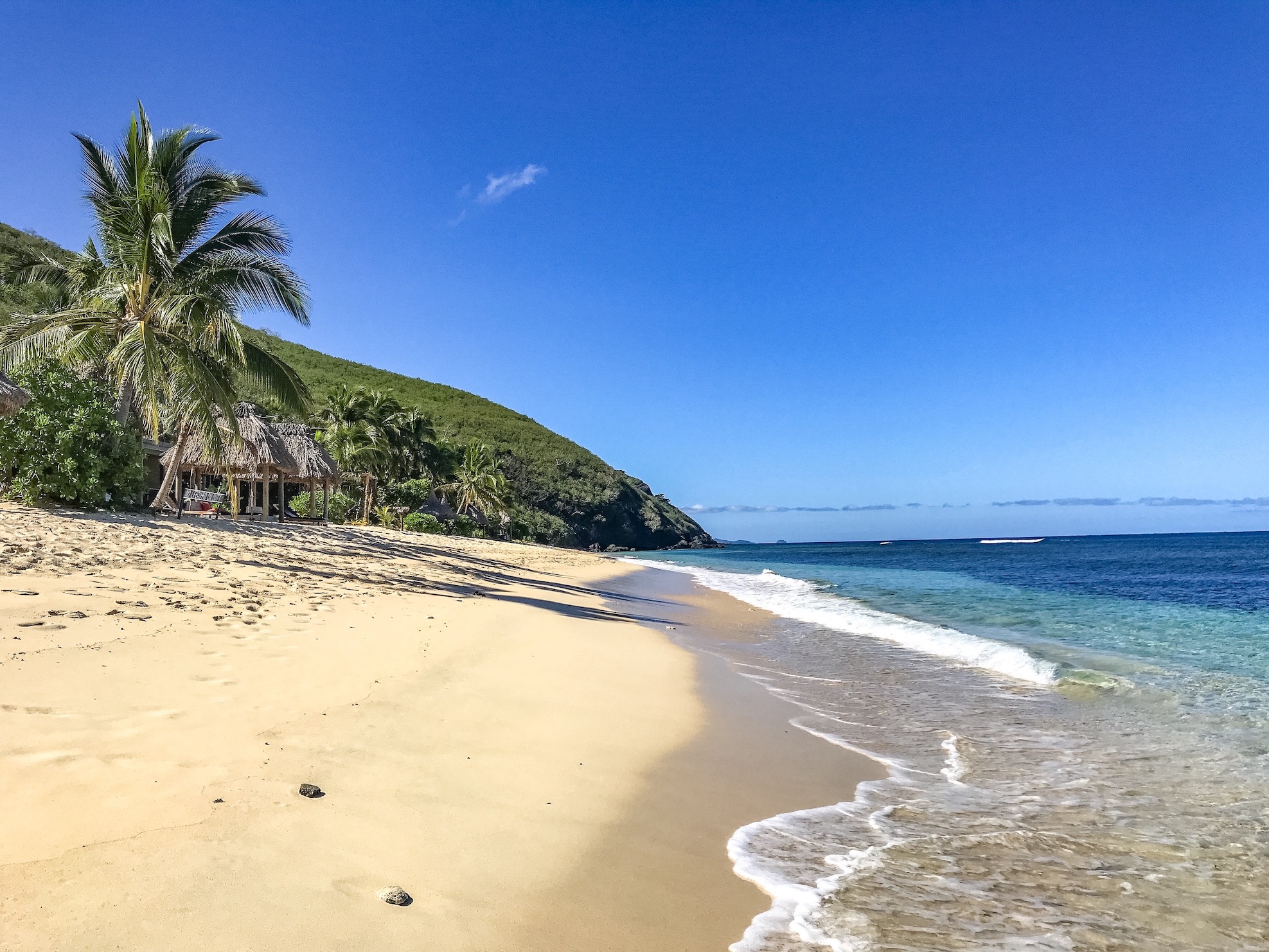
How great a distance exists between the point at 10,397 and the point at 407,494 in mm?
24044

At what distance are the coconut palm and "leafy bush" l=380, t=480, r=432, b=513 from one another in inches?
328

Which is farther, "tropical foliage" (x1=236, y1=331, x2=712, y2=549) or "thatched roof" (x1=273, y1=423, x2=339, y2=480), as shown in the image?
"tropical foliage" (x1=236, y1=331, x2=712, y2=549)

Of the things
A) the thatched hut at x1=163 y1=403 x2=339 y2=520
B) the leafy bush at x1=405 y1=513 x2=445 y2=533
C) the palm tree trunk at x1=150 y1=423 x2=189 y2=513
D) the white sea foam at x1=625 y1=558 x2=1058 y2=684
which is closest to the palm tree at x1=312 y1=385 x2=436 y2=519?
the leafy bush at x1=405 y1=513 x2=445 y2=533

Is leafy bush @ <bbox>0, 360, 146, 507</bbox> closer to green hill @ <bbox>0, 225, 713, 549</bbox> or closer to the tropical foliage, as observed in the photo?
the tropical foliage

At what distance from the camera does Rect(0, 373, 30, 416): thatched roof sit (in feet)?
37.4

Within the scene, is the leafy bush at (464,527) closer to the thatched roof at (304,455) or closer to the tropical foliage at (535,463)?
the thatched roof at (304,455)

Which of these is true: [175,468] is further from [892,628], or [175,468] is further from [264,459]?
[892,628]

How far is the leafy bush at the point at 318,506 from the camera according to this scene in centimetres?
2878

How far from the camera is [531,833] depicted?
3.48 meters

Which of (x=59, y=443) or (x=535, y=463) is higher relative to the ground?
(x=535, y=463)

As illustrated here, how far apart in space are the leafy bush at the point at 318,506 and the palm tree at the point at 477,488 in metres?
11.9

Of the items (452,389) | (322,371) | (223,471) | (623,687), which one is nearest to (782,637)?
(623,687)

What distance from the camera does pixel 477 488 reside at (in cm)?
4453

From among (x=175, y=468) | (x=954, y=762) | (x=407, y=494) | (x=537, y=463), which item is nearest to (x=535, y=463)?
(x=537, y=463)
